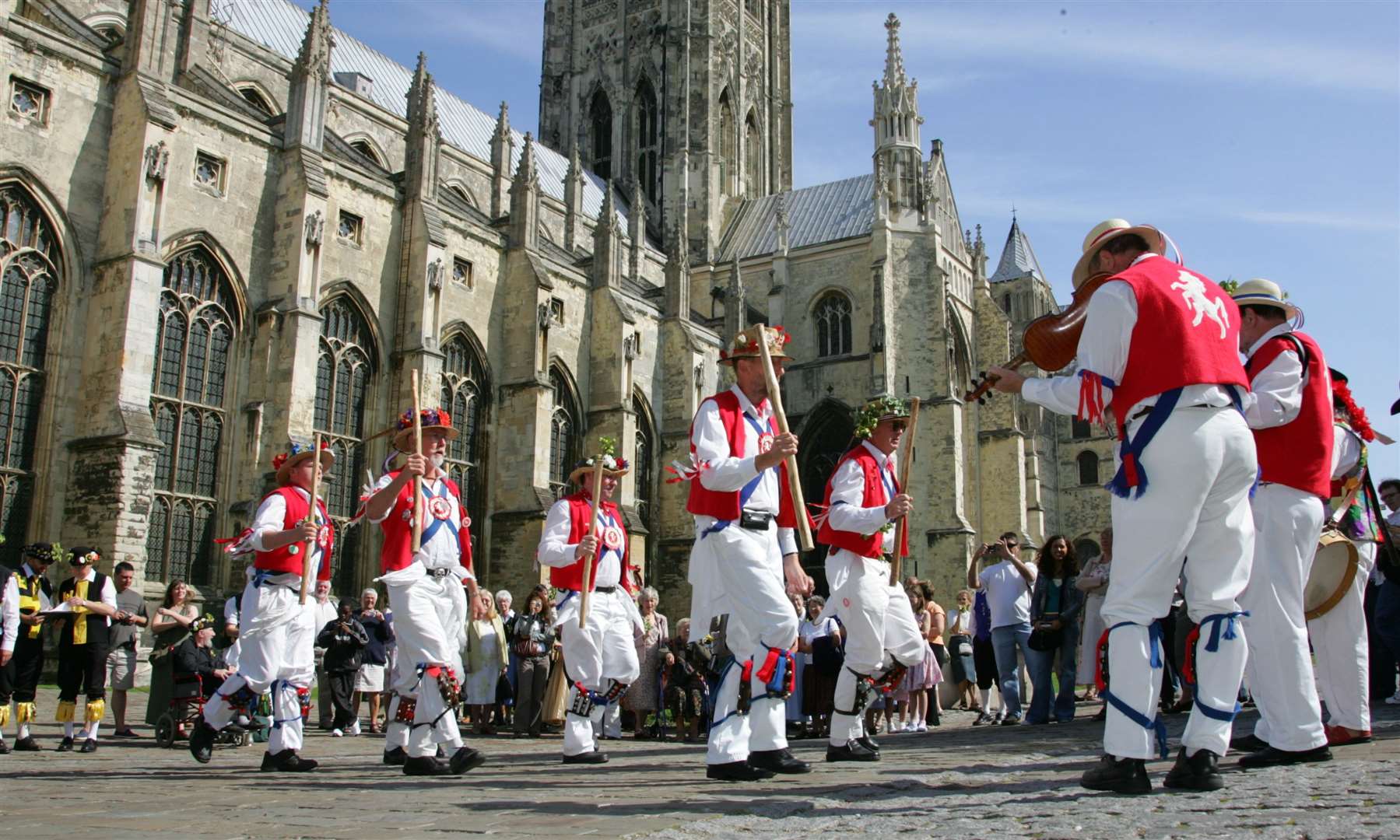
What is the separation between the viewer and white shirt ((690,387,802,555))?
5.24m

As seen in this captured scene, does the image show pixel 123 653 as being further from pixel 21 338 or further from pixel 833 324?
pixel 833 324

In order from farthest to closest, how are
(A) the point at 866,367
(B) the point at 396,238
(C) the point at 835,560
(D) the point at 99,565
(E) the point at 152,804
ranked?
(A) the point at 866,367, (B) the point at 396,238, (D) the point at 99,565, (C) the point at 835,560, (E) the point at 152,804

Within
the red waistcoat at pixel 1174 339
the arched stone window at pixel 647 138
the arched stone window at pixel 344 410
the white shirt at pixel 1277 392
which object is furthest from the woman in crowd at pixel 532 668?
the arched stone window at pixel 647 138

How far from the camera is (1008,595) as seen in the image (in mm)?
10227

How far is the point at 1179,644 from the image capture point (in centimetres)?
852

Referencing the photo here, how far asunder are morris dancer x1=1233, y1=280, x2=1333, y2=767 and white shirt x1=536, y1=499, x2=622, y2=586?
3652mm

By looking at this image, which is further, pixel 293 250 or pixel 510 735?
pixel 293 250

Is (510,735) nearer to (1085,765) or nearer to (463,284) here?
(1085,765)

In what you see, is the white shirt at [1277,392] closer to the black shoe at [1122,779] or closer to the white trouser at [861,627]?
the black shoe at [1122,779]

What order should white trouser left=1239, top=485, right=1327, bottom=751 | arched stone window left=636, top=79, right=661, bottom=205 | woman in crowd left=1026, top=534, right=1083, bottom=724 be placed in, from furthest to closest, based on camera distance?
arched stone window left=636, top=79, right=661, bottom=205
woman in crowd left=1026, top=534, right=1083, bottom=724
white trouser left=1239, top=485, right=1327, bottom=751

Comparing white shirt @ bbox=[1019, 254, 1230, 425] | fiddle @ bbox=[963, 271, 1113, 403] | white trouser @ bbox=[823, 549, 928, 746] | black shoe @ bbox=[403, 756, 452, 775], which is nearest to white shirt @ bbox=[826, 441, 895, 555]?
white trouser @ bbox=[823, 549, 928, 746]

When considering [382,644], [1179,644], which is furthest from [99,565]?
[1179,644]

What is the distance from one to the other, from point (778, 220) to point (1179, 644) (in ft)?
102

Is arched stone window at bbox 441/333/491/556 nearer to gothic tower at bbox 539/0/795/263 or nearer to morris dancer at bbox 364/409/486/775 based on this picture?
gothic tower at bbox 539/0/795/263
